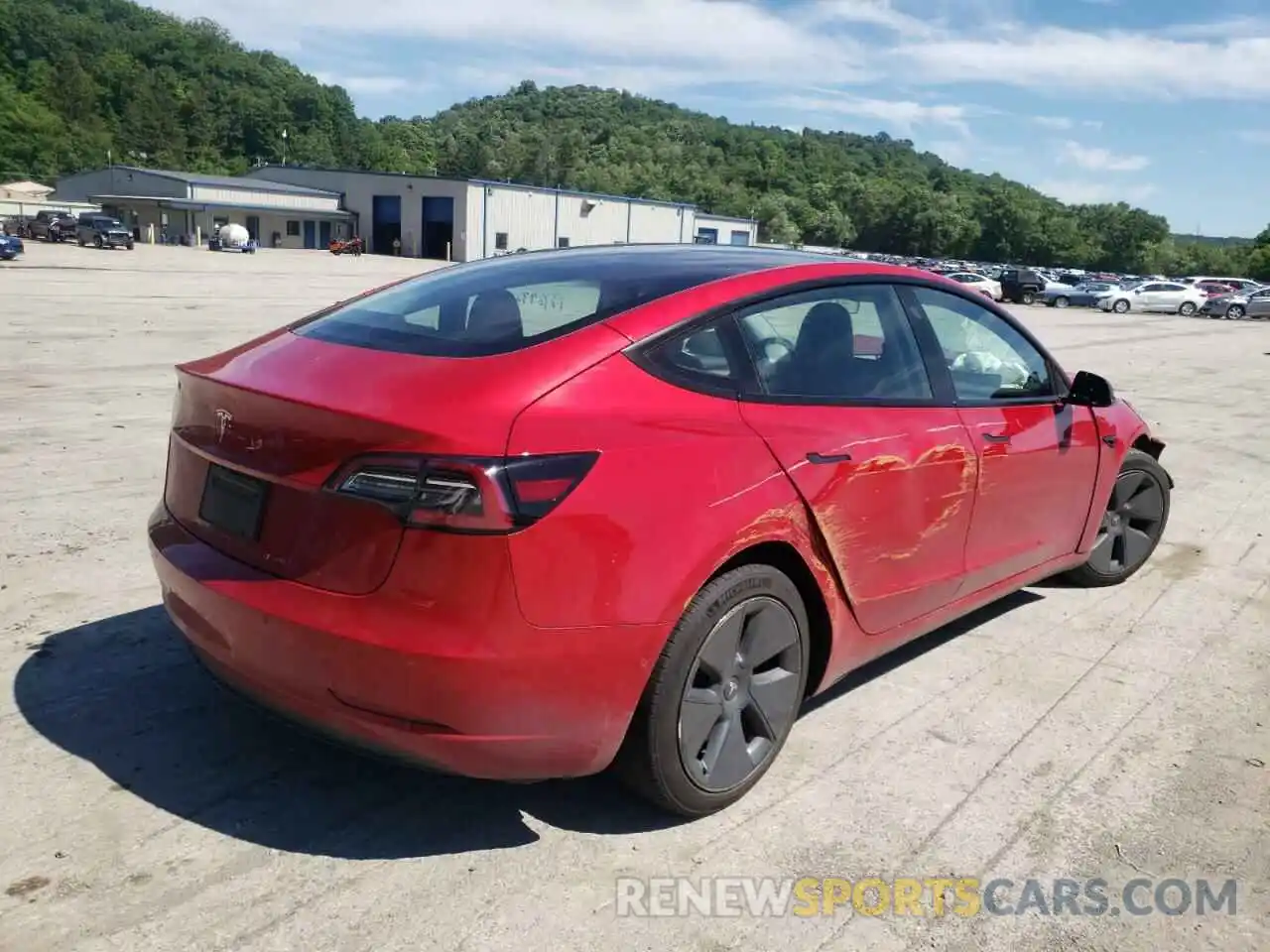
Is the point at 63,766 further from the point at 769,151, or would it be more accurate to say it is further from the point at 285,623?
the point at 769,151

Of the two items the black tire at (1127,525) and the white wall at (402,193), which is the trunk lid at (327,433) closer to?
the black tire at (1127,525)

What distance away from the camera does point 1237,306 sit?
46.1 metres

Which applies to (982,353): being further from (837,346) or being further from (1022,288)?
(1022,288)

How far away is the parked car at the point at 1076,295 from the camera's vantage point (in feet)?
152

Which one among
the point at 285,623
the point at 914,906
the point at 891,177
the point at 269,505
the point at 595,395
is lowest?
the point at 914,906

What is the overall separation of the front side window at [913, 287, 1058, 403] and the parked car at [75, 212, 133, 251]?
178ft

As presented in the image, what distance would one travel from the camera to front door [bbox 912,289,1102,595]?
395cm

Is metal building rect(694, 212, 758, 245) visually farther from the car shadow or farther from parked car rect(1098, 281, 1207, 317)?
the car shadow

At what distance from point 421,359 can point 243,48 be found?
181228mm

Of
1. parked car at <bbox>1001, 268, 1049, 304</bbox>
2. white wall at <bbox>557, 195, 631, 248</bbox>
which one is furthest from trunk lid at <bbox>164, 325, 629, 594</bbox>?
white wall at <bbox>557, 195, 631, 248</bbox>

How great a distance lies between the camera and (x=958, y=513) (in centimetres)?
379

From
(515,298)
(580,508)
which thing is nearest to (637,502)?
(580,508)

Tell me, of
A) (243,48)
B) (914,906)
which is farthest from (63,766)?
(243,48)

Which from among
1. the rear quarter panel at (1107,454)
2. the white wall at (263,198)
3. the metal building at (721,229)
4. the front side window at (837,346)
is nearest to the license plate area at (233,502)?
the front side window at (837,346)
